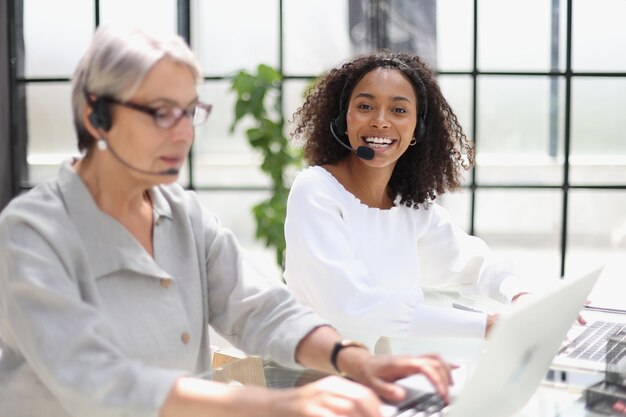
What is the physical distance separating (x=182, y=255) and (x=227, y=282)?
0.32 feet

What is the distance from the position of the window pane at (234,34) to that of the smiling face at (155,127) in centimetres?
306

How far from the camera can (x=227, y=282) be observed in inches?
57.8

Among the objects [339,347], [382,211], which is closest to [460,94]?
[382,211]

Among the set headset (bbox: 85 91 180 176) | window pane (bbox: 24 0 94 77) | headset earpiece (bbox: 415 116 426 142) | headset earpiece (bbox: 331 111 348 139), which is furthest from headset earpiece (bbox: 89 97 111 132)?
window pane (bbox: 24 0 94 77)

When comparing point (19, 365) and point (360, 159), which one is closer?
point (19, 365)

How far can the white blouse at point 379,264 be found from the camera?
1.87 metres

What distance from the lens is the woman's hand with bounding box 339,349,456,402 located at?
1.26 metres

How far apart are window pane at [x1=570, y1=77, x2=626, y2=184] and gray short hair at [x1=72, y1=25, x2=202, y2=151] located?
129 inches

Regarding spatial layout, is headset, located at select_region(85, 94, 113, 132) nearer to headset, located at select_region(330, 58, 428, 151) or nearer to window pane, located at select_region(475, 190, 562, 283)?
headset, located at select_region(330, 58, 428, 151)

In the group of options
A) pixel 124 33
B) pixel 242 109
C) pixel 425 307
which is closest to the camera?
pixel 124 33

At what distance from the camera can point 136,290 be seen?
1.32m

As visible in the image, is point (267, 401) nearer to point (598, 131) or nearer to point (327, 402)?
point (327, 402)

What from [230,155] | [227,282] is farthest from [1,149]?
[227,282]

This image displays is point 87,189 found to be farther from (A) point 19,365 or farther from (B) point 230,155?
(B) point 230,155
